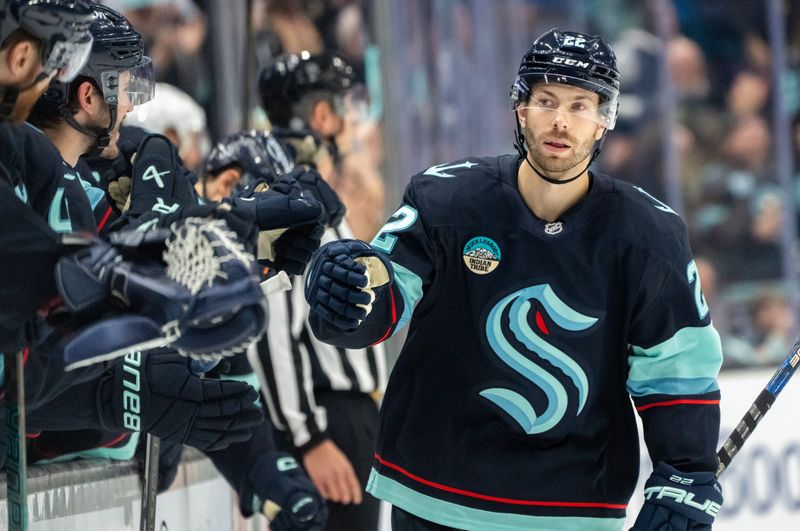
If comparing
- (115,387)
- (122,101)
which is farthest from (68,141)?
(115,387)

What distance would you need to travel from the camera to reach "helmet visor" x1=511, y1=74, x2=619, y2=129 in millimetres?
2576

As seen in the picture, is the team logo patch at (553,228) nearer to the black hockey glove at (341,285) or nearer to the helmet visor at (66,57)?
the black hockey glove at (341,285)

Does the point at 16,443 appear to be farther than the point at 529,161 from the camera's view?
No

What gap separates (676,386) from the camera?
2.51 meters

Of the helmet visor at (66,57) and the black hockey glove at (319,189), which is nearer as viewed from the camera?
the helmet visor at (66,57)

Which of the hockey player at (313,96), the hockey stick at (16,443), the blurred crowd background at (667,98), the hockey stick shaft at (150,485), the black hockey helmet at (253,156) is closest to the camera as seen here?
the hockey stick at (16,443)

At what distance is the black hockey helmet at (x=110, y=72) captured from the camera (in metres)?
2.62

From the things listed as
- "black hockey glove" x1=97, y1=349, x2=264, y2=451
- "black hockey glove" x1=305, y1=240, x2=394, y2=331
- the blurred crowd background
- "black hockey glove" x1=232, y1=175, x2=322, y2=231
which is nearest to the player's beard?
"black hockey glove" x1=305, y1=240, x2=394, y2=331

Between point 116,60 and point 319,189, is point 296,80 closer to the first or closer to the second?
point 319,189

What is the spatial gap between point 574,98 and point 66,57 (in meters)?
0.98

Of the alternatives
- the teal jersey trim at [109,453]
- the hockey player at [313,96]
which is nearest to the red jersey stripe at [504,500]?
the teal jersey trim at [109,453]

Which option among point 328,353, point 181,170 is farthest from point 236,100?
point 181,170

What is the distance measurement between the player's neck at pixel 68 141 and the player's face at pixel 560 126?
2.72 ft

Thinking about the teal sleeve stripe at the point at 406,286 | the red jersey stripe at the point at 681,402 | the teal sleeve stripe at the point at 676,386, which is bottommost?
the red jersey stripe at the point at 681,402
